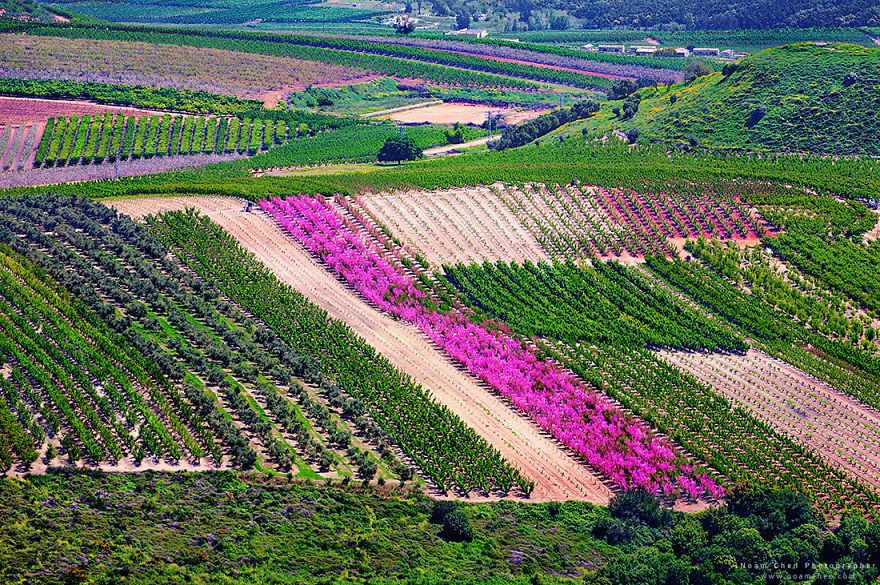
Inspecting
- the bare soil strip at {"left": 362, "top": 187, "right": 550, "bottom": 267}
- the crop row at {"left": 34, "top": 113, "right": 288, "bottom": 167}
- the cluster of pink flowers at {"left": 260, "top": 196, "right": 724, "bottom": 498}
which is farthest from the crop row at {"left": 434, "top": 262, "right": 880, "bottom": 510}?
the crop row at {"left": 34, "top": 113, "right": 288, "bottom": 167}

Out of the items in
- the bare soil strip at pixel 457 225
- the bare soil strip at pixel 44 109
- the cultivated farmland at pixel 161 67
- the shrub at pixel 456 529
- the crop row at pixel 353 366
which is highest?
the cultivated farmland at pixel 161 67

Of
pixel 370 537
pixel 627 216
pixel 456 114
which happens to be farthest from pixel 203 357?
pixel 456 114

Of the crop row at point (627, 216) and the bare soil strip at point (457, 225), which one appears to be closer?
the bare soil strip at point (457, 225)

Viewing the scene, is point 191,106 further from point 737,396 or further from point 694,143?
point 737,396

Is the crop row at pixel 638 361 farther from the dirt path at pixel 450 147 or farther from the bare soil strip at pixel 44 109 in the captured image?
the bare soil strip at pixel 44 109

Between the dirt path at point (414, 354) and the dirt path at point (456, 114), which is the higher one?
the dirt path at point (456, 114)

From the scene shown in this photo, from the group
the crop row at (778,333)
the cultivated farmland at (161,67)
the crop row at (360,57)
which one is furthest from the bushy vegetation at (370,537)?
the crop row at (360,57)

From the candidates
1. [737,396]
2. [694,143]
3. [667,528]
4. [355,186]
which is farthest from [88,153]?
[667,528]
